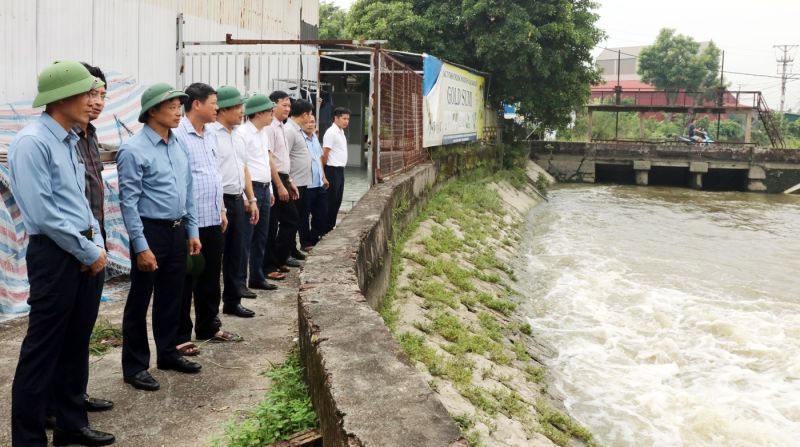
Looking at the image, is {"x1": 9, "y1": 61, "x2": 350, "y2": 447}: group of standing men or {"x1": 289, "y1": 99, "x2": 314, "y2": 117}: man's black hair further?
{"x1": 289, "y1": 99, "x2": 314, "y2": 117}: man's black hair

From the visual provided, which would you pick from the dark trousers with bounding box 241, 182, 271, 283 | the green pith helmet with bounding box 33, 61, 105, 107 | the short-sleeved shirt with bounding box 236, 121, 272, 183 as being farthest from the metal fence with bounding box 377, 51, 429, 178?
the green pith helmet with bounding box 33, 61, 105, 107

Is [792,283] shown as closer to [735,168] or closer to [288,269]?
[288,269]

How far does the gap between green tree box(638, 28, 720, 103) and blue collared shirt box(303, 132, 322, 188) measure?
48.6m

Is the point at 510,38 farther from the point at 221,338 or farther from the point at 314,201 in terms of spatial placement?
the point at 221,338

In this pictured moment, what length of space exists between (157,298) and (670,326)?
6546 millimetres

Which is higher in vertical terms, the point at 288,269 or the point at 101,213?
the point at 101,213

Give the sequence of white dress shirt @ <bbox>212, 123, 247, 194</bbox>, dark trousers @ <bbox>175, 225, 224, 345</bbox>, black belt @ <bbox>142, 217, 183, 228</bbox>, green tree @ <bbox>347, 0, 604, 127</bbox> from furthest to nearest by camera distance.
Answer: green tree @ <bbox>347, 0, 604, 127</bbox>
white dress shirt @ <bbox>212, 123, 247, 194</bbox>
dark trousers @ <bbox>175, 225, 224, 345</bbox>
black belt @ <bbox>142, 217, 183, 228</bbox>

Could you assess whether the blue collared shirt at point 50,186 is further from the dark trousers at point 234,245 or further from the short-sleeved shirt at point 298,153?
the short-sleeved shirt at point 298,153

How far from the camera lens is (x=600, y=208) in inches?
767

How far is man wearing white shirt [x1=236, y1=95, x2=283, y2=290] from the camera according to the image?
585 centimetres

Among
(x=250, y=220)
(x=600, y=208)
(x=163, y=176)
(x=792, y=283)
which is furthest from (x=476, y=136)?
(x=163, y=176)

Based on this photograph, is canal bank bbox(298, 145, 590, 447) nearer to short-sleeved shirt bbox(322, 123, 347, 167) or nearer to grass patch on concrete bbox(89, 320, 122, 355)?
short-sleeved shirt bbox(322, 123, 347, 167)

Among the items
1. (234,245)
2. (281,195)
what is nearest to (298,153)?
(281,195)

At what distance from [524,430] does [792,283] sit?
811 centimetres
